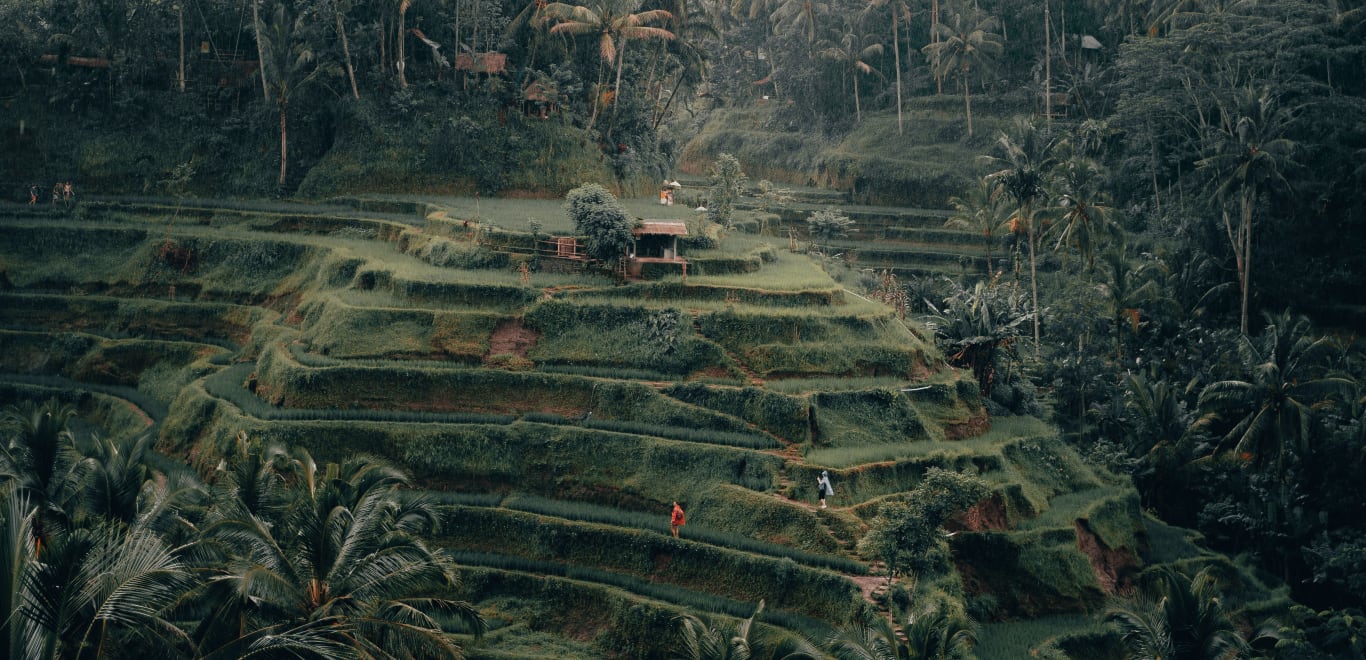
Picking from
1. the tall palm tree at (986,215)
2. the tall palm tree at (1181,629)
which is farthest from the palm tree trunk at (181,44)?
the tall palm tree at (1181,629)

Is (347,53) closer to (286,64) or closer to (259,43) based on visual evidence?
(286,64)

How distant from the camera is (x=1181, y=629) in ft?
86.1

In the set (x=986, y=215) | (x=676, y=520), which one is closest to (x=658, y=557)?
(x=676, y=520)

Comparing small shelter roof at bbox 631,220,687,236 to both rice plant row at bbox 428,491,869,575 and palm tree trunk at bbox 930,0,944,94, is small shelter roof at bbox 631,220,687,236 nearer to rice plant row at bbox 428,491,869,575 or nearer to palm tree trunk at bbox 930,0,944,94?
rice plant row at bbox 428,491,869,575

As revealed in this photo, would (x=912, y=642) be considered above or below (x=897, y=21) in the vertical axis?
below

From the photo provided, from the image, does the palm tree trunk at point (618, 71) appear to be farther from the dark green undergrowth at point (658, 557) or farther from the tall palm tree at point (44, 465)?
the tall palm tree at point (44, 465)

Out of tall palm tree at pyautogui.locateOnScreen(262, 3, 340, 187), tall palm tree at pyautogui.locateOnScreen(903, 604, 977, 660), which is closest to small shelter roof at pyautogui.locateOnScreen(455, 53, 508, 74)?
tall palm tree at pyautogui.locateOnScreen(262, 3, 340, 187)

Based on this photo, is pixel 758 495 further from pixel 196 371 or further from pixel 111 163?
pixel 111 163

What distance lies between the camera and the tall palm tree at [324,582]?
18500 mm

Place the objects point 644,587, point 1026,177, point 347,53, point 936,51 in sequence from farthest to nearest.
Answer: point 936,51, point 347,53, point 1026,177, point 644,587

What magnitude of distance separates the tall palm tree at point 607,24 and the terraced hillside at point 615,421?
1311cm

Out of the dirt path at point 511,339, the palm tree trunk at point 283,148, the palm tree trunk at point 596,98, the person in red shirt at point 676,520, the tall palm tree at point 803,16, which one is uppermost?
the tall palm tree at point 803,16

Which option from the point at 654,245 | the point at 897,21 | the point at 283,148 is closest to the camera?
the point at 654,245

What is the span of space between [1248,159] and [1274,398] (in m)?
10.8
